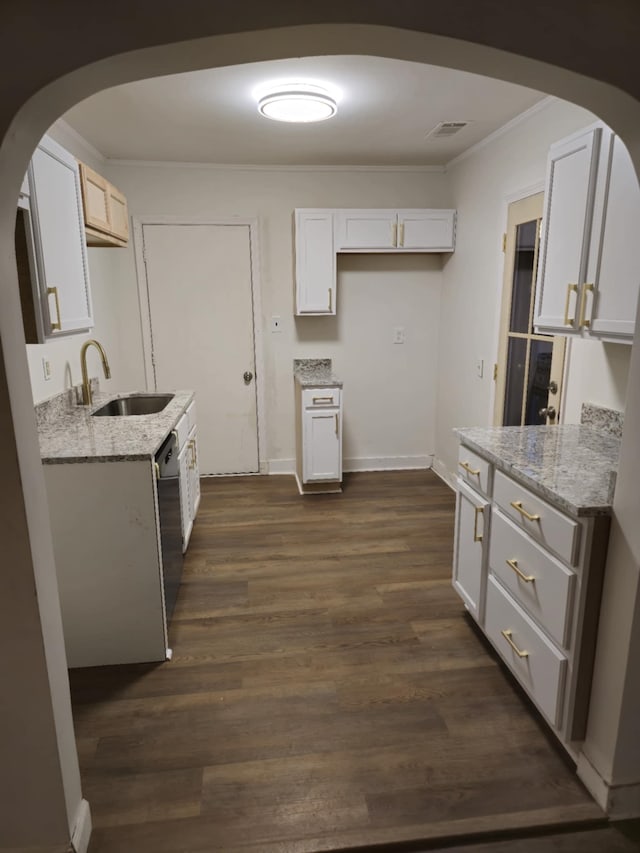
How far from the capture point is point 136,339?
14.2ft

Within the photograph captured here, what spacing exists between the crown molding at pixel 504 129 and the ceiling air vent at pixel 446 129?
234 millimetres

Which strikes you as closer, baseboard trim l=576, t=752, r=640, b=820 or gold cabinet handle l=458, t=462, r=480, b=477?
baseboard trim l=576, t=752, r=640, b=820

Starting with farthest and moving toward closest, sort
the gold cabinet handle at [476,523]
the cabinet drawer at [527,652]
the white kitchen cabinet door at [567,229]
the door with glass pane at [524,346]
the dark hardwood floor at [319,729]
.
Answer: the door with glass pane at [524,346] < the gold cabinet handle at [476,523] < the white kitchen cabinet door at [567,229] < the cabinet drawer at [527,652] < the dark hardwood floor at [319,729]

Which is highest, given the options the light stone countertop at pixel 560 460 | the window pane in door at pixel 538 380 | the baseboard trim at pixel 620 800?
the window pane in door at pixel 538 380

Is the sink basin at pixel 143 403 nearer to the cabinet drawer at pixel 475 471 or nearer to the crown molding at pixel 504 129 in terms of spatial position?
the cabinet drawer at pixel 475 471

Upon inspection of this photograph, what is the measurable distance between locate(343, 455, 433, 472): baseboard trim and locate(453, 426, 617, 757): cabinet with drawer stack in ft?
7.51

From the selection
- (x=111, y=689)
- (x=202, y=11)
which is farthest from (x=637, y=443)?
(x=111, y=689)

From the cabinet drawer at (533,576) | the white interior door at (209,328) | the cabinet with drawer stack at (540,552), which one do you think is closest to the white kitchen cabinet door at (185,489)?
the white interior door at (209,328)

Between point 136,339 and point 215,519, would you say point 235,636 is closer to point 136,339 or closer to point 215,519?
point 215,519

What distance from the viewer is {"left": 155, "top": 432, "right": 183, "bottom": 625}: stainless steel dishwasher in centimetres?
230

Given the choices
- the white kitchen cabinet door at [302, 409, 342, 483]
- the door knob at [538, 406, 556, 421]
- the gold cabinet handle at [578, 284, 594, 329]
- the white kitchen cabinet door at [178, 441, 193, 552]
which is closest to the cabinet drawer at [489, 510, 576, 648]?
the gold cabinet handle at [578, 284, 594, 329]

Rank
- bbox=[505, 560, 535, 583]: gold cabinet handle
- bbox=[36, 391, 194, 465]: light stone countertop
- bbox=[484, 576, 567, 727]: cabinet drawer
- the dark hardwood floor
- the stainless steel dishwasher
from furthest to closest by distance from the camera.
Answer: the stainless steel dishwasher → bbox=[36, 391, 194, 465]: light stone countertop → bbox=[505, 560, 535, 583]: gold cabinet handle → bbox=[484, 576, 567, 727]: cabinet drawer → the dark hardwood floor

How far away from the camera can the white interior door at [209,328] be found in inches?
166

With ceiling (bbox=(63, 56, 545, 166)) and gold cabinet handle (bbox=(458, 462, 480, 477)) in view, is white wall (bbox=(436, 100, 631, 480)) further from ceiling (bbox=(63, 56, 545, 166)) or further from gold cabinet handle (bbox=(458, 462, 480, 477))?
gold cabinet handle (bbox=(458, 462, 480, 477))
